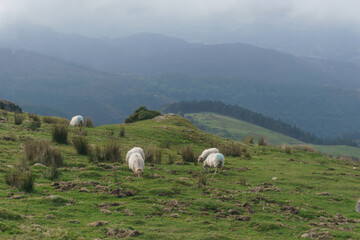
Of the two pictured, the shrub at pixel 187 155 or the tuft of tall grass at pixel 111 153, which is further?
the shrub at pixel 187 155

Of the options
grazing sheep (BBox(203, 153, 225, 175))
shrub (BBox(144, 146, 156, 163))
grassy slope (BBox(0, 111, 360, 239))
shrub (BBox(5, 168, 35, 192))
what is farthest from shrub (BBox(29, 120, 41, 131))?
shrub (BBox(5, 168, 35, 192))

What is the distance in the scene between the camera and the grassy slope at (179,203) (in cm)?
768

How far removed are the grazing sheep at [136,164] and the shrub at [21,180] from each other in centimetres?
427

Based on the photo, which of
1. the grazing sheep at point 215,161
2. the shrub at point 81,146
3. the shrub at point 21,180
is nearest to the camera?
the shrub at point 21,180

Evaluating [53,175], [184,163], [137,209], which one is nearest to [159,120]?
[184,163]

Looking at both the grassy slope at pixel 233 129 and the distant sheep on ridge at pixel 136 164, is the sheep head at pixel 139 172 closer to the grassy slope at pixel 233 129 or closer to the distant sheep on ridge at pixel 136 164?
the distant sheep on ridge at pixel 136 164

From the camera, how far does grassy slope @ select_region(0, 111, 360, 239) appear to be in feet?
25.2

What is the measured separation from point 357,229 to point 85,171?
29.7 ft

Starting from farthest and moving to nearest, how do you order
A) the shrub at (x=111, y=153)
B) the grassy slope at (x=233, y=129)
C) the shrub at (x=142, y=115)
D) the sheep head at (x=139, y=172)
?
the grassy slope at (x=233, y=129)
the shrub at (x=142, y=115)
the shrub at (x=111, y=153)
the sheep head at (x=139, y=172)

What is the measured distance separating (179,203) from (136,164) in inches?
150

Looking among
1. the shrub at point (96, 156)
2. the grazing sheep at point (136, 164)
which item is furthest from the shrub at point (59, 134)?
the grazing sheep at point (136, 164)

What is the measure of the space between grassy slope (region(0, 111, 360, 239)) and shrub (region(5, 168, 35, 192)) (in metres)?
0.24

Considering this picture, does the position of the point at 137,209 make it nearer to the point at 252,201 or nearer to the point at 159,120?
the point at 252,201

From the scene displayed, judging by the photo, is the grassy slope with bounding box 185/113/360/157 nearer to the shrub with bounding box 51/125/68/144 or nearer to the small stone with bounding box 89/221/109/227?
the shrub with bounding box 51/125/68/144
